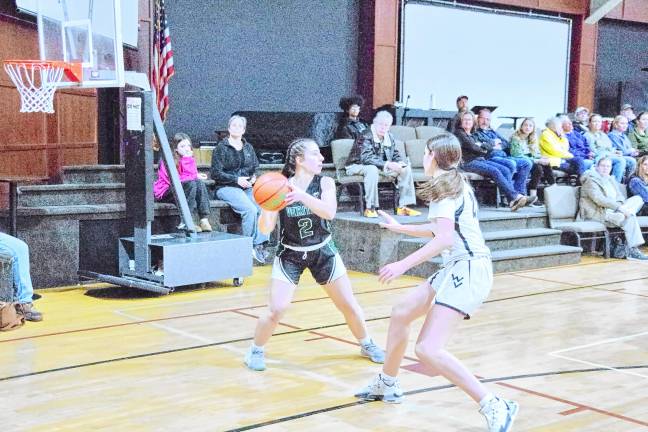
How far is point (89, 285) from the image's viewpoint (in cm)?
802

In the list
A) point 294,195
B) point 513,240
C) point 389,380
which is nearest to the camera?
point 389,380

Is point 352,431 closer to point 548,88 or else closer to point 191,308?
point 191,308

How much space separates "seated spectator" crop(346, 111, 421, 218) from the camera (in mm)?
9328

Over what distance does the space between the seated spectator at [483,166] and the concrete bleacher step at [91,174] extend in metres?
4.31

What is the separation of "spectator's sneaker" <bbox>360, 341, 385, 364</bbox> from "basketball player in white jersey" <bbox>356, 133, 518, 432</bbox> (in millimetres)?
1120

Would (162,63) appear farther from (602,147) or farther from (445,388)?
(445,388)

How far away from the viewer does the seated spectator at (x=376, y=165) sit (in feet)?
30.6

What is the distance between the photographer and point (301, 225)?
16.4 feet

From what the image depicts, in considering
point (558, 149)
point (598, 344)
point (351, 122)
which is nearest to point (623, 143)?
point (558, 149)

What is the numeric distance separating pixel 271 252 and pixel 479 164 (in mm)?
2996

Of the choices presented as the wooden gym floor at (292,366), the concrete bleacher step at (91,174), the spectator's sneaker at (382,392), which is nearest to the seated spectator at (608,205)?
the wooden gym floor at (292,366)

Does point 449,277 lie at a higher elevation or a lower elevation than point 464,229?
lower

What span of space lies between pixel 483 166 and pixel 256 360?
20.1 feet

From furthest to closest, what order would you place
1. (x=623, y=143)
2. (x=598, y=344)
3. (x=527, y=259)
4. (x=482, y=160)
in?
1. (x=623, y=143)
2. (x=482, y=160)
3. (x=527, y=259)
4. (x=598, y=344)
